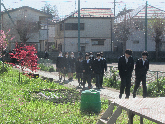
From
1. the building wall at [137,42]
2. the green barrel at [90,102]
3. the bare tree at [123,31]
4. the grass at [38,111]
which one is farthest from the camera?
the building wall at [137,42]

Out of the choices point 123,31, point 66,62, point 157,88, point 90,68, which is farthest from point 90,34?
point 157,88

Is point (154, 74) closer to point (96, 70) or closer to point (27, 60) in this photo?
point (96, 70)

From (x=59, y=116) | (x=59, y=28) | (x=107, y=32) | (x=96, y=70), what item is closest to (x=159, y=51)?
(x=107, y=32)

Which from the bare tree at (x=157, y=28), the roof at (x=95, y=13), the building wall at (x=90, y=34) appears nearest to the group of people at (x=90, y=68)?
the bare tree at (x=157, y=28)

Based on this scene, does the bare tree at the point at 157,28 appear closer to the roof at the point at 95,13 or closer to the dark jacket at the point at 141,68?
the roof at the point at 95,13

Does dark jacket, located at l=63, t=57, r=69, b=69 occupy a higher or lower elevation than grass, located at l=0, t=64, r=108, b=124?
higher

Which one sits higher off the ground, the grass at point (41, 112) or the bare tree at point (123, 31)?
the bare tree at point (123, 31)

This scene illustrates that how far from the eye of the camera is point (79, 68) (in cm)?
1383

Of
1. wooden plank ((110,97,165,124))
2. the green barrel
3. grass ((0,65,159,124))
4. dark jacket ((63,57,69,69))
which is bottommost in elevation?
grass ((0,65,159,124))

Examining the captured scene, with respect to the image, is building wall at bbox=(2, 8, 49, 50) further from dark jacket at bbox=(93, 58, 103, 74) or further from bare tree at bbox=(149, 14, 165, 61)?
dark jacket at bbox=(93, 58, 103, 74)

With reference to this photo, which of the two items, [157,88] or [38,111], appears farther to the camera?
[157,88]

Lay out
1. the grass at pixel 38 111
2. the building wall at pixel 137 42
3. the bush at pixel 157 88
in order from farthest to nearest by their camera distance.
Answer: the building wall at pixel 137 42 < the bush at pixel 157 88 < the grass at pixel 38 111

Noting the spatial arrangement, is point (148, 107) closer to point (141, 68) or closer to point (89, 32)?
point (141, 68)

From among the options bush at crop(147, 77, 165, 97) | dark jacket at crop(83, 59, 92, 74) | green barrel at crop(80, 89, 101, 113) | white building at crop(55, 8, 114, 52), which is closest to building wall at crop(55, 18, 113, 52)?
white building at crop(55, 8, 114, 52)
